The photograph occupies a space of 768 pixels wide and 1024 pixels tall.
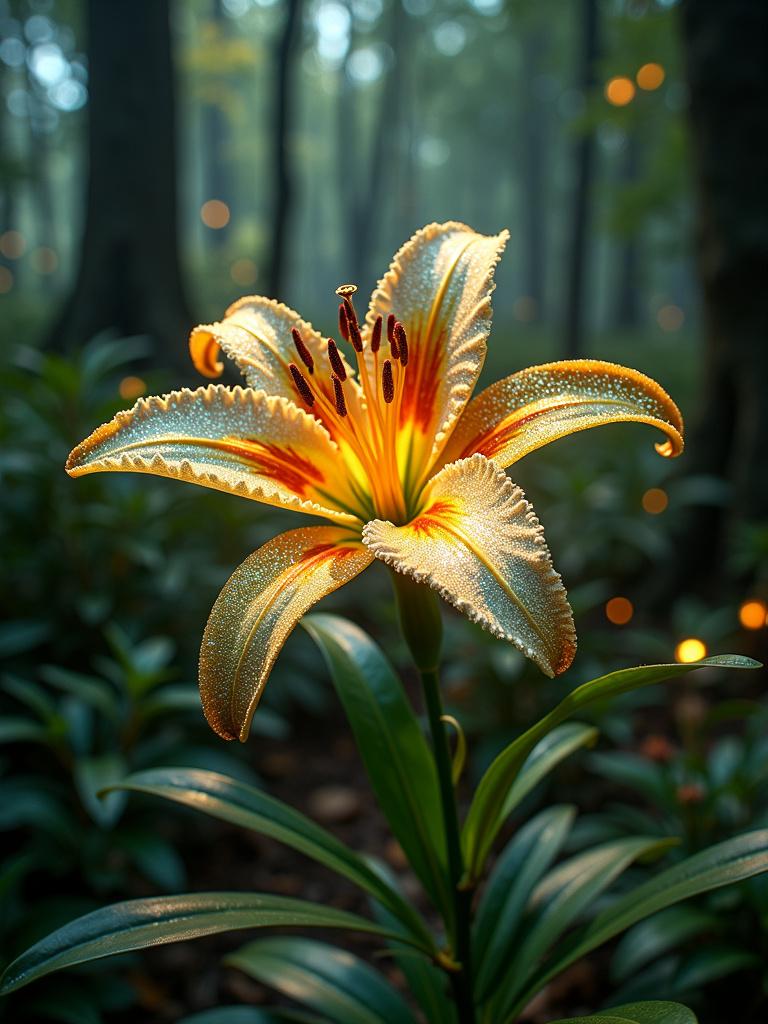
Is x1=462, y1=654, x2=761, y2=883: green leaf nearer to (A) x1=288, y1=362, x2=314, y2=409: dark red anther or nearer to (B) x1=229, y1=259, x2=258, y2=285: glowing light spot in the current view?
(A) x1=288, y1=362, x2=314, y2=409: dark red anther

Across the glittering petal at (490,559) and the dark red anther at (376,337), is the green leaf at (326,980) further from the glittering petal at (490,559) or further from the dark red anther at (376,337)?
the dark red anther at (376,337)

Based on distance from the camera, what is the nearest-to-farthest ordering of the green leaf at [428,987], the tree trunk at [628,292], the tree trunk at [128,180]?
1. the green leaf at [428,987]
2. the tree trunk at [128,180]
3. the tree trunk at [628,292]

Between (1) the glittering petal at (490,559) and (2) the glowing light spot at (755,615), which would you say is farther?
(2) the glowing light spot at (755,615)

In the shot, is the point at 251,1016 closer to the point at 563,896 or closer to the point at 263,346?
the point at 563,896

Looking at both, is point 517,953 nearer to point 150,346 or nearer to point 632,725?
point 632,725

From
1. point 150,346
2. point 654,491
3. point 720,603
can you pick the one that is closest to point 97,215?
point 150,346

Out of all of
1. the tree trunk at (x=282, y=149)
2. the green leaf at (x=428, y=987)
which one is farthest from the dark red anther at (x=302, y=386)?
the tree trunk at (x=282, y=149)
